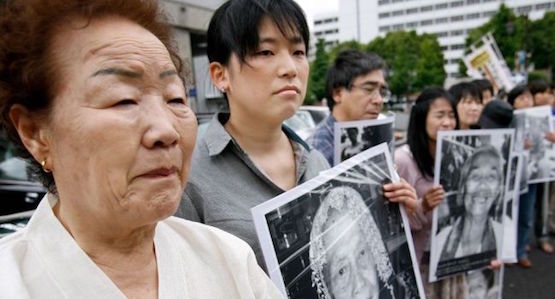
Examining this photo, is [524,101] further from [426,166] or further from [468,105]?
[426,166]

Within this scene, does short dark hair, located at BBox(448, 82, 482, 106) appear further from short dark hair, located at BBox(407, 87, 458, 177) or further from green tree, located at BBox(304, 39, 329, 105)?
green tree, located at BBox(304, 39, 329, 105)

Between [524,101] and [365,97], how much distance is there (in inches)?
127

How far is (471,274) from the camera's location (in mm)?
Answer: 2207

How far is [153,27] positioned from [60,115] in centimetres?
29

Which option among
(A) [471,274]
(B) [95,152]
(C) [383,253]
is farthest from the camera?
(A) [471,274]

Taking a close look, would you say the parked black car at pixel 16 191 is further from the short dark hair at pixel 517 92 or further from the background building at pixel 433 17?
the background building at pixel 433 17

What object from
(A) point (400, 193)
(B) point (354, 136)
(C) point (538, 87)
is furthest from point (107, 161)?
(C) point (538, 87)

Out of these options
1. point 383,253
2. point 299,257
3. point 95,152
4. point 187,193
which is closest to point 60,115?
point 95,152

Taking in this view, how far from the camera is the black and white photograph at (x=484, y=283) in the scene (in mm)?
2207

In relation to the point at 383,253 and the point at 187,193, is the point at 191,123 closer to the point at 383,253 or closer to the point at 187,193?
the point at 187,193

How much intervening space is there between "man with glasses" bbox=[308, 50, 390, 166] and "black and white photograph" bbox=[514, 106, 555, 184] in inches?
88.2

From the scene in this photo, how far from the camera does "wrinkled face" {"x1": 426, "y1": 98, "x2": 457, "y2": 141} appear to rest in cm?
235

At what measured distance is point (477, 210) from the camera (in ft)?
7.31

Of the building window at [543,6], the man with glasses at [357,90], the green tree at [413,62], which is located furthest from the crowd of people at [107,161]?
the building window at [543,6]
